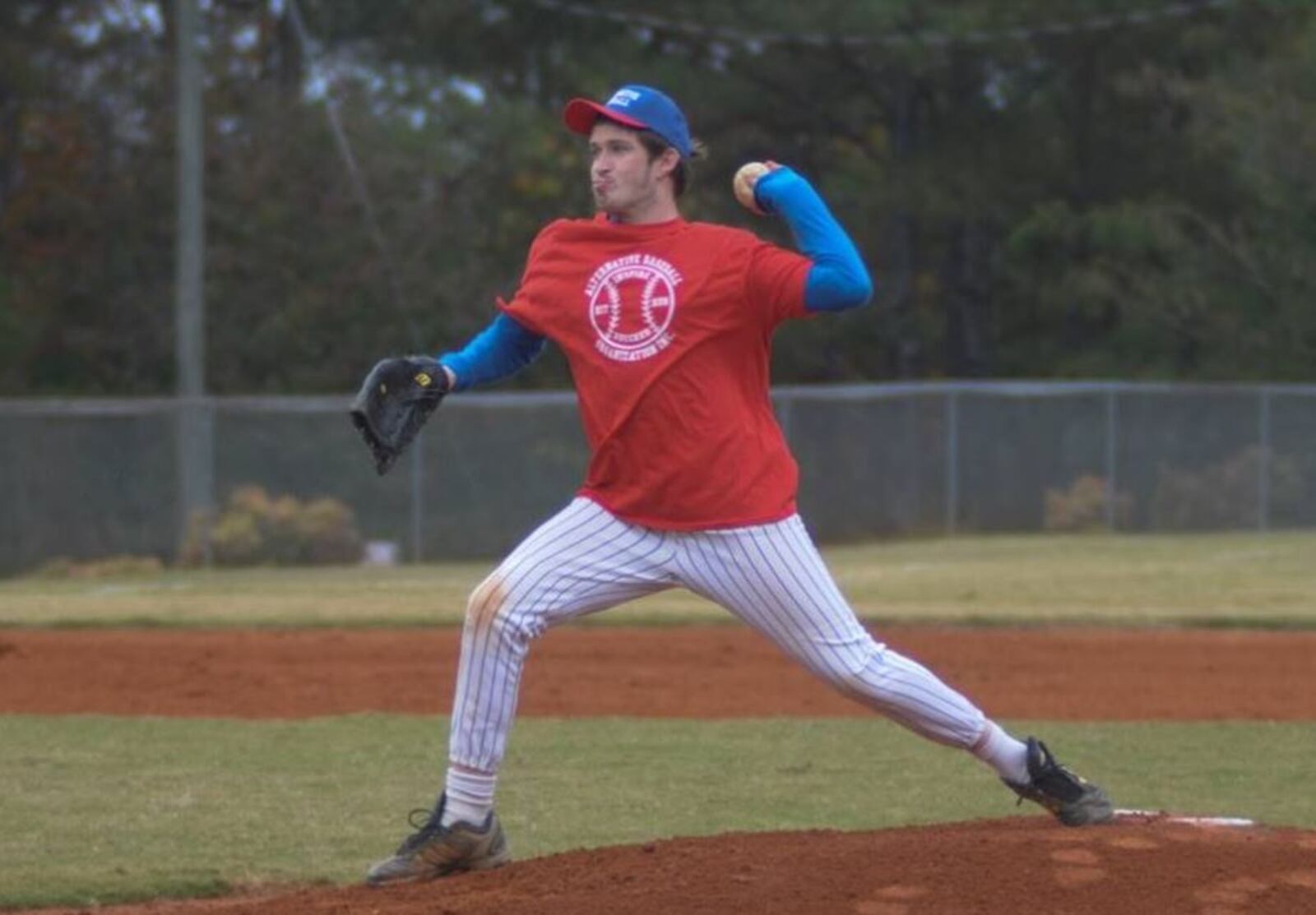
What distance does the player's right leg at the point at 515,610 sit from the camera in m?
5.61

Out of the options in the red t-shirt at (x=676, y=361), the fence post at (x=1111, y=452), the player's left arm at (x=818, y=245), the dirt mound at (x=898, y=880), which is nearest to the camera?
the dirt mound at (x=898, y=880)

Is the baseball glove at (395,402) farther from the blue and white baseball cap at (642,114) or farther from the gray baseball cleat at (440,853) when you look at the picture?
the gray baseball cleat at (440,853)

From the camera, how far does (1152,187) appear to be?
109ft

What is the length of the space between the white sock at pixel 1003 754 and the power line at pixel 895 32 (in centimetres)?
2631

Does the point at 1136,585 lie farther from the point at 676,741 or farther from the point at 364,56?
the point at 364,56

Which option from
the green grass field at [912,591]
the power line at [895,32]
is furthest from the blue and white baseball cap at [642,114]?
the power line at [895,32]

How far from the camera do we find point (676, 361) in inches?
218

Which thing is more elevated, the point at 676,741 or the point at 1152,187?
the point at 1152,187

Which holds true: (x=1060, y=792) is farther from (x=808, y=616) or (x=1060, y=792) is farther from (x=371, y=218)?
(x=371, y=218)

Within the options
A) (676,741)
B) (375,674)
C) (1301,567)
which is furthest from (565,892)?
(1301,567)

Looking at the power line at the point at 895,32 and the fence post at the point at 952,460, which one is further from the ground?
the power line at the point at 895,32

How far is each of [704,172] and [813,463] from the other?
10.2 metres

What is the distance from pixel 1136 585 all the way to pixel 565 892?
1267 centimetres

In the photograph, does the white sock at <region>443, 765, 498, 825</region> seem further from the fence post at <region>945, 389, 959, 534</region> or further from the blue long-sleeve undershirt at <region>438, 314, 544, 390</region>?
the fence post at <region>945, 389, 959, 534</region>
